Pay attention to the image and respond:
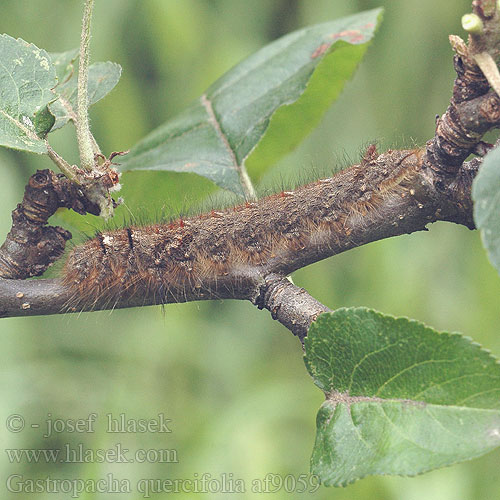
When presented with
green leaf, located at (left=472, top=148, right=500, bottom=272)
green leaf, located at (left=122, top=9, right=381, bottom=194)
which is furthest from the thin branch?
green leaf, located at (left=472, top=148, right=500, bottom=272)

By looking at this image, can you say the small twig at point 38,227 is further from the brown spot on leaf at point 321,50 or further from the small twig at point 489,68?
the brown spot on leaf at point 321,50

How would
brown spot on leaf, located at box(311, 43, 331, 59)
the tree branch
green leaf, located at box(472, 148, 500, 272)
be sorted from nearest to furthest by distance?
1. green leaf, located at box(472, 148, 500, 272)
2. the tree branch
3. brown spot on leaf, located at box(311, 43, 331, 59)

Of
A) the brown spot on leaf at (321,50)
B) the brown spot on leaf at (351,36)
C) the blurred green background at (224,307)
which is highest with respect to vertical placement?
the brown spot on leaf at (351,36)

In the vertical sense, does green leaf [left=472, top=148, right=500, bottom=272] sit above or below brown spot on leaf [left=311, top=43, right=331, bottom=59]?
below

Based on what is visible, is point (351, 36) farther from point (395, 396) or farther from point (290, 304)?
point (395, 396)

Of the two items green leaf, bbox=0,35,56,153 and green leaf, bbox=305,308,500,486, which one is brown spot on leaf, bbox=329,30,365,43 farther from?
green leaf, bbox=305,308,500,486

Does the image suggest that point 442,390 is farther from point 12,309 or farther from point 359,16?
point 359,16

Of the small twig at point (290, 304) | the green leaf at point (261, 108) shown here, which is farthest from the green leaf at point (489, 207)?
the green leaf at point (261, 108)
